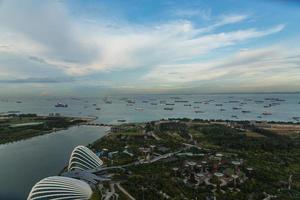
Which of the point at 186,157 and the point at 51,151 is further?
the point at 51,151

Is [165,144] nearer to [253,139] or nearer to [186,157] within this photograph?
[186,157]

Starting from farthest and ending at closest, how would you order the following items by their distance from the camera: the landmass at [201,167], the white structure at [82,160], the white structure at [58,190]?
the white structure at [82,160], the landmass at [201,167], the white structure at [58,190]

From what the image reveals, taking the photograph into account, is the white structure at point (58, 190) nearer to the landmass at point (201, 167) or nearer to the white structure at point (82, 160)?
the landmass at point (201, 167)

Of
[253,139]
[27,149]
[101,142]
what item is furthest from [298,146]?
[27,149]

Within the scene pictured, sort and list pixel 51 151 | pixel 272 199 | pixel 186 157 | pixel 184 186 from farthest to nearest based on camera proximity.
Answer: pixel 51 151 < pixel 186 157 < pixel 184 186 < pixel 272 199

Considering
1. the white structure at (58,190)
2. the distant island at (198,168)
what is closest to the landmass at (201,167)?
the distant island at (198,168)

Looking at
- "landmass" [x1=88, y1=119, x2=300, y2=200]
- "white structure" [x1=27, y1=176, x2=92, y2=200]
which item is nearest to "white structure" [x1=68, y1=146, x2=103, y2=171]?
"landmass" [x1=88, y1=119, x2=300, y2=200]
